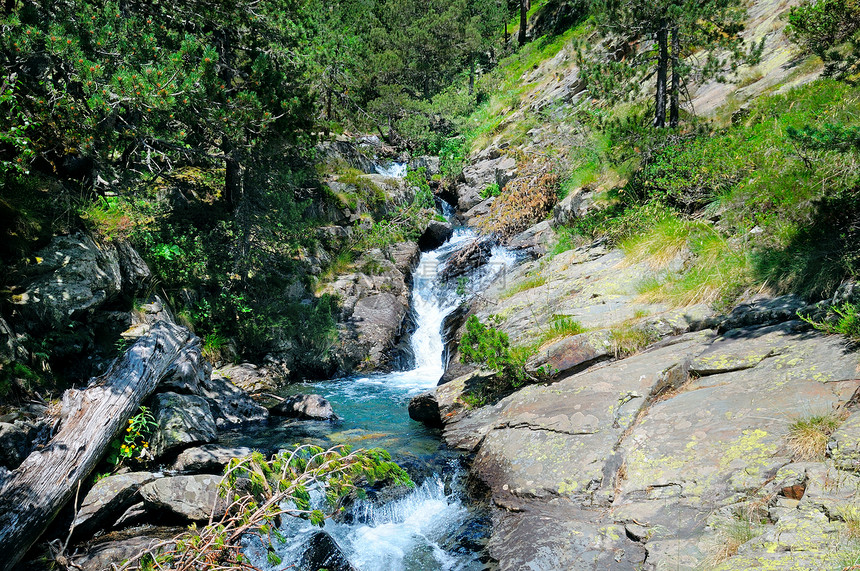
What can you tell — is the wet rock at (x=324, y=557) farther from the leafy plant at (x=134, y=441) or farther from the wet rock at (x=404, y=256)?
the wet rock at (x=404, y=256)

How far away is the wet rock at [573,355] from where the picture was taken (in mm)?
6559

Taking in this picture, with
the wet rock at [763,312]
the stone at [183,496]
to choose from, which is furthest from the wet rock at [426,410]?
the wet rock at [763,312]

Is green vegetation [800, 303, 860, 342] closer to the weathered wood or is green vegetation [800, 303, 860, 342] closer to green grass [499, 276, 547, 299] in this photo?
green grass [499, 276, 547, 299]

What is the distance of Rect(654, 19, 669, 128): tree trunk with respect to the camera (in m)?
9.60

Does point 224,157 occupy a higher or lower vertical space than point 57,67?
lower

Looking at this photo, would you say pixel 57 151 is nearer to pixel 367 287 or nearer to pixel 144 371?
pixel 144 371

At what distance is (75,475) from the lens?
201 inches

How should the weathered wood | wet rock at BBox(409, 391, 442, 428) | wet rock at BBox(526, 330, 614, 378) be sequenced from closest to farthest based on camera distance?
the weathered wood < wet rock at BBox(526, 330, 614, 378) < wet rock at BBox(409, 391, 442, 428)

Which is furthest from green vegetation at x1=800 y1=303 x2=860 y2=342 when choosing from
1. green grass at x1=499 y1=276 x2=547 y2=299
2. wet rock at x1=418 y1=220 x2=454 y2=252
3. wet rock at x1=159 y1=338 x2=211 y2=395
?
wet rock at x1=418 y1=220 x2=454 y2=252

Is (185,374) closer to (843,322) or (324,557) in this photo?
(324,557)

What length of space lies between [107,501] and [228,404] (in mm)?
3619

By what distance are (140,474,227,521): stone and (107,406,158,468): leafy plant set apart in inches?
29.8

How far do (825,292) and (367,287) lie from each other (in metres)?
10.6

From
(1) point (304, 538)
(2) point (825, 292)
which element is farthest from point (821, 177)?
(1) point (304, 538)
